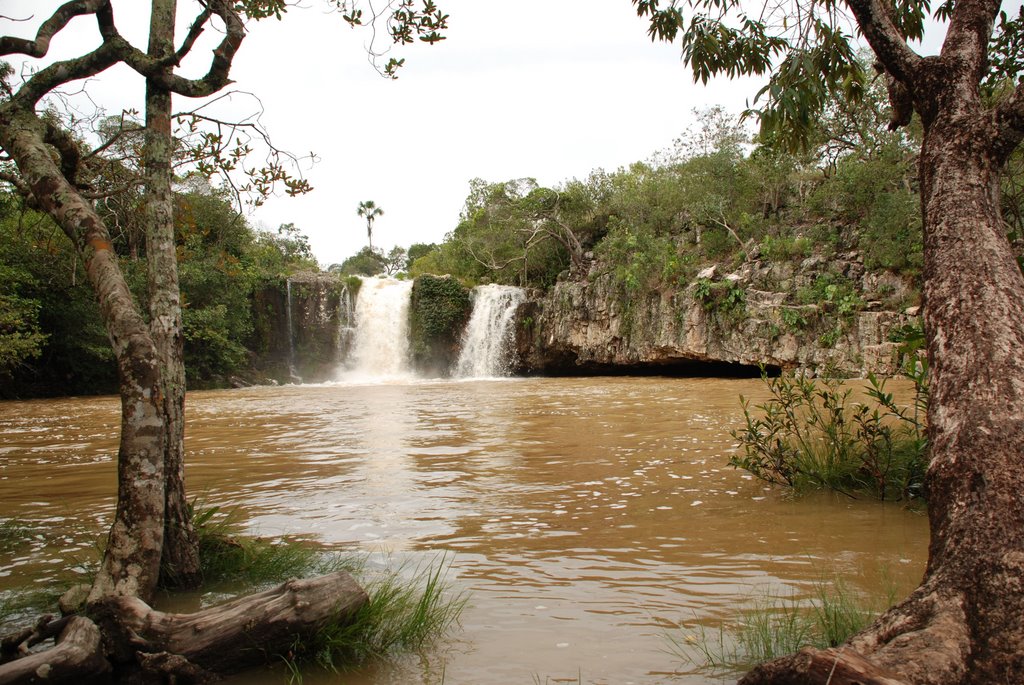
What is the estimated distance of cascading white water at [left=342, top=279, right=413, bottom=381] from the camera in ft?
96.2

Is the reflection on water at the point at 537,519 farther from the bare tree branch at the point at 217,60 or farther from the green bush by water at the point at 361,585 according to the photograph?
the bare tree branch at the point at 217,60

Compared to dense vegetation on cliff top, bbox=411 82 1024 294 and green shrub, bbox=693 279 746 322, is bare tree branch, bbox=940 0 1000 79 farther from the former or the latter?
green shrub, bbox=693 279 746 322

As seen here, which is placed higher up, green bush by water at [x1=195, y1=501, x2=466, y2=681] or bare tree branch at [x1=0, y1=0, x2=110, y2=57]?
bare tree branch at [x1=0, y1=0, x2=110, y2=57]

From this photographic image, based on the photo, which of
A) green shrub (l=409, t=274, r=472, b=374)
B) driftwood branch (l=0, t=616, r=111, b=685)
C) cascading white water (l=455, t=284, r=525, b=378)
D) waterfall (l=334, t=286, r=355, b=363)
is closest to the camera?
driftwood branch (l=0, t=616, r=111, b=685)

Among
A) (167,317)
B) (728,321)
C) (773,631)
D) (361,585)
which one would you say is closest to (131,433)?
(167,317)

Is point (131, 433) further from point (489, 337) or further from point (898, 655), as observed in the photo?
point (489, 337)

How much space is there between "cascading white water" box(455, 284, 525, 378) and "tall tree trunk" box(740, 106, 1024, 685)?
83.5 ft

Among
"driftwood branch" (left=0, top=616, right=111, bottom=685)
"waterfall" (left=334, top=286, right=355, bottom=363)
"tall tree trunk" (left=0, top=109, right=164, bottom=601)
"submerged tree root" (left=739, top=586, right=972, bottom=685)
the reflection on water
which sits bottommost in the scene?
the reflection on water

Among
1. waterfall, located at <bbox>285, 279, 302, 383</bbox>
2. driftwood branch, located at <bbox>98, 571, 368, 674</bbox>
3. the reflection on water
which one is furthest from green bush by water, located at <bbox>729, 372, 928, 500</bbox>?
waterfall, located at <bbox>285, 279, 302, 383</bbox>

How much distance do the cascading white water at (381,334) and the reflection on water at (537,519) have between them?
56.6ft

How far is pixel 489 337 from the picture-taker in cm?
2888

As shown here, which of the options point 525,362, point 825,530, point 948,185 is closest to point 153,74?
point 948,185

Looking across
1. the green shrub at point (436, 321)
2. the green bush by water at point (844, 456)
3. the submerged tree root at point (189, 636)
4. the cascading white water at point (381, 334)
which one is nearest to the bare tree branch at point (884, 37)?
the green bush by water at point (844, 456)

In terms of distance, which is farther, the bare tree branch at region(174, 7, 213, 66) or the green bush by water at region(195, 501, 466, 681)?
the bare tree branch at region(174, 7, 213, 66)
